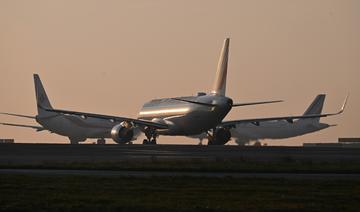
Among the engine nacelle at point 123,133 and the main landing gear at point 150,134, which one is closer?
the engine nacelle at point 123,133

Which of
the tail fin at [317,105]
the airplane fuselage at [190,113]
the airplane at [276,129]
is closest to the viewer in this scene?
the airplane fuselage at [190,113]

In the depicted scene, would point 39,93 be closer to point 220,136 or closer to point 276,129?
point 220,136

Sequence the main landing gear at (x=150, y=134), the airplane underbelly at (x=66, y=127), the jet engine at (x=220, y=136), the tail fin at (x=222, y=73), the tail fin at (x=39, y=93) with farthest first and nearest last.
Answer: the airplane underbelly at (x=66, y=127), the tail fin at (x=39, y=93), the jet engine at (x=220, y=136), the main landing gear at (x=150, y=134), the tail fin at (x=222, y=73)

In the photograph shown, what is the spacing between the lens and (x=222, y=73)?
97750mm

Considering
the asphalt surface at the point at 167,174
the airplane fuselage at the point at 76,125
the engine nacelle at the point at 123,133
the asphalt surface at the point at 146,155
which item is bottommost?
the asphalt surface at the point at 167,174

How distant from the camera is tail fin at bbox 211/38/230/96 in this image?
9719 centimetres

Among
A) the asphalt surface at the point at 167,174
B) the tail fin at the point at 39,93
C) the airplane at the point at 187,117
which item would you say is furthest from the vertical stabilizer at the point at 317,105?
the asphalt surface at the point at 167,174

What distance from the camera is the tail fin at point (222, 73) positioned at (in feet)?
319

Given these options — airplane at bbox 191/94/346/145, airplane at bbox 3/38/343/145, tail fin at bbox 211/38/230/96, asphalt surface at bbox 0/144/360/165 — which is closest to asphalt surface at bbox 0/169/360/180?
asphalt surface at bbox 0/144/360/165

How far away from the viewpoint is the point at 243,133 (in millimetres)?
130250

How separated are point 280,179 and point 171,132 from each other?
209 ft

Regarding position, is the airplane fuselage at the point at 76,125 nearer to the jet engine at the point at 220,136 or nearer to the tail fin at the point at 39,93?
the tail fin at the point at 39,93

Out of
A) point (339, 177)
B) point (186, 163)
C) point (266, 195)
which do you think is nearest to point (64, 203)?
point (266, 195)

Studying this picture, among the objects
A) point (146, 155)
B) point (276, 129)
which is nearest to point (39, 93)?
point (276, 129)
